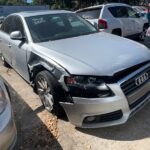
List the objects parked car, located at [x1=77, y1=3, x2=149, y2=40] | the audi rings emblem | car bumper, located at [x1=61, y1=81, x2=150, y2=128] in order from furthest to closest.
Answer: parked car, located at [x1=77, y1=3, x2=149, y2=40]
the audi rings emblem
car bumper, located at [x1=61, y1=81, x2=150, y2=128]

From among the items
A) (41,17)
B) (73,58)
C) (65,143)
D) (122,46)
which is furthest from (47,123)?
(41,17)

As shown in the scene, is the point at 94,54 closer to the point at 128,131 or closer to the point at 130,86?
the point at 130,86

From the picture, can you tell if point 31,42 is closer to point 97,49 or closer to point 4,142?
point 97,49

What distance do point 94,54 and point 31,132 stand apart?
1429 millimetres

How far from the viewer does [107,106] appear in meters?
3.53

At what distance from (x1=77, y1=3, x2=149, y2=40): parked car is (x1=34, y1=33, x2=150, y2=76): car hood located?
12.1 feet

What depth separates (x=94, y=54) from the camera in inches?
159

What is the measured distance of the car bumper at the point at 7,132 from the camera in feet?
8.78

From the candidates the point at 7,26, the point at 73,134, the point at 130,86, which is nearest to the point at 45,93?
the point at 73,134

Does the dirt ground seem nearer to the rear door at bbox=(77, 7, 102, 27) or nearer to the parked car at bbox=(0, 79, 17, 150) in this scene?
the parked car at bbox=(0, 79, 17, 150)

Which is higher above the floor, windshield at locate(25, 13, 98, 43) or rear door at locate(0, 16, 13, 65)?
windshield at locate(25, 13, 98, 43)

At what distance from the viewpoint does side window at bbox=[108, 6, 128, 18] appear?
9109 mm

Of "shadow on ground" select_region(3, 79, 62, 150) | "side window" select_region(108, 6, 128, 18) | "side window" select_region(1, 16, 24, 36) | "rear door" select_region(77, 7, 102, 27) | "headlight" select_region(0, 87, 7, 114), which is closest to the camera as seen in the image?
"headlight" select_region(0, 87, 7, 114)

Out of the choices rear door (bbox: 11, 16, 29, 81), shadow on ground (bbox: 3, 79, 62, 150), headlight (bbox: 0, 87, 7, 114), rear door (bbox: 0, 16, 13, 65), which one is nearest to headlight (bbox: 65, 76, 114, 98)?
shadow on ground (bbox: 3, 79, 62, 150)
